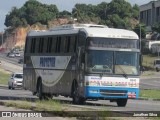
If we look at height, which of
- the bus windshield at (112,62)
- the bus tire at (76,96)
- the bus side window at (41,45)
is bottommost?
the bus tire at (76,96)

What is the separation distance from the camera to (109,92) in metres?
26.8

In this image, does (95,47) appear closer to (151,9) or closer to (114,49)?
(114,49)

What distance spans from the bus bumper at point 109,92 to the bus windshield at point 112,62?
732 millimetres

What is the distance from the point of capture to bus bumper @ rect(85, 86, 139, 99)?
26.5 metres

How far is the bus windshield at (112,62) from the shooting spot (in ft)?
87.0

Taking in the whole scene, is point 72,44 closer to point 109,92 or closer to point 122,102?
point 109,92

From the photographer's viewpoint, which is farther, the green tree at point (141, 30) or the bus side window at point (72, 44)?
the green tree at point (141, 30)

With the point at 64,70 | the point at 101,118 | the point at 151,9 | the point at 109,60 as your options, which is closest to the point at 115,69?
the point at 109,60

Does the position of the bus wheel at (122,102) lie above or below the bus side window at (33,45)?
below

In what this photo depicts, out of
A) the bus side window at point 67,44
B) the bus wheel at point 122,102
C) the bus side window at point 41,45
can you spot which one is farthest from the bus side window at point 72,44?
the bus side window at point 41,45

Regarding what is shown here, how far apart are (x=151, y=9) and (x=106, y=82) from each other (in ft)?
431

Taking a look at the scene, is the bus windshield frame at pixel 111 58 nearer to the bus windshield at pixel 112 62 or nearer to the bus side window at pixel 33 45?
the bus windshield at pixel 112 62

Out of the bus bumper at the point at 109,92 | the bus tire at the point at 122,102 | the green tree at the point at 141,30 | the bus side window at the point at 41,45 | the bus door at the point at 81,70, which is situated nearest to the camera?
the bus bumper at the point at 109,92

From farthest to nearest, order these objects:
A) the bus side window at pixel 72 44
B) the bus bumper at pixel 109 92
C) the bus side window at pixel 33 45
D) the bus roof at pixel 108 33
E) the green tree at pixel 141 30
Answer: the green tree at pixel 141 30 → the bus side window at pixel 33 45 → the bus side window at pixel 72 44 → the bus roof at pixel 108 33 → the bus bumper at pixel 109 92
